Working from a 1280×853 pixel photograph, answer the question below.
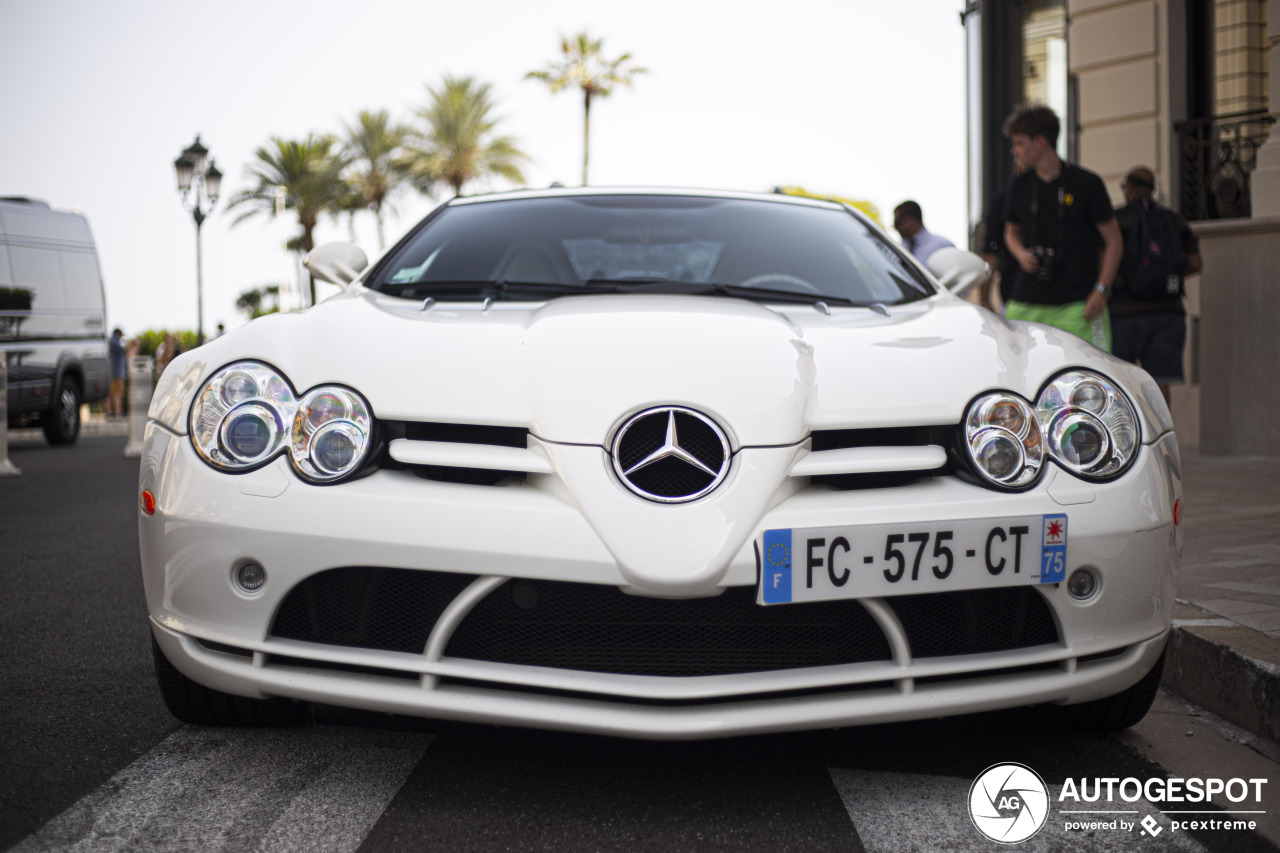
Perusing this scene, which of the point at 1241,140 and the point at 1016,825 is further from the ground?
the point at 1241,140

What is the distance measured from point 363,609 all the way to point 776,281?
5.60 feet

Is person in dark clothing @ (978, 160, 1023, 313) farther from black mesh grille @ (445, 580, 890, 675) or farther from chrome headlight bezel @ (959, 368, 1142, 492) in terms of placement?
black mesh grille @ (445, 580, 890, 675)

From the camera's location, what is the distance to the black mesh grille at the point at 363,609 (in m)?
2.26

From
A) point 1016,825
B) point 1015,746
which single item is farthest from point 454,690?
point 1015,746

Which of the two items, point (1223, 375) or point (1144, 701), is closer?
point (1144, 701)

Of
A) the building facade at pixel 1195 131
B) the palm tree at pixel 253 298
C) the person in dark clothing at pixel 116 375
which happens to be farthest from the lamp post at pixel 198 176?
the palm tree at pixel 253 298

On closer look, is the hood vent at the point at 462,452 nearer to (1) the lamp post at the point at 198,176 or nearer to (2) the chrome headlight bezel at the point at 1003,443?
(2) the chrome headlight bezel at the point at 1003,443

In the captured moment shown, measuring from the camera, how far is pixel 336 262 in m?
3.64

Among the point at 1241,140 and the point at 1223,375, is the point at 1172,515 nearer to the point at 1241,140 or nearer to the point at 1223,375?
the point at 1223,375

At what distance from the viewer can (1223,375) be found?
8.56m

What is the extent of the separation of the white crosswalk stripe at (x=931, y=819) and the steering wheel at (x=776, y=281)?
1467 mm

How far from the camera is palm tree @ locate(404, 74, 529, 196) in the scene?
39.6 m

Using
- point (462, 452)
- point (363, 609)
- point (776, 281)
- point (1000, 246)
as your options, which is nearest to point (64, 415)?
point (1000, 246)

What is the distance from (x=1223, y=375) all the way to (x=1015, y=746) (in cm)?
694
